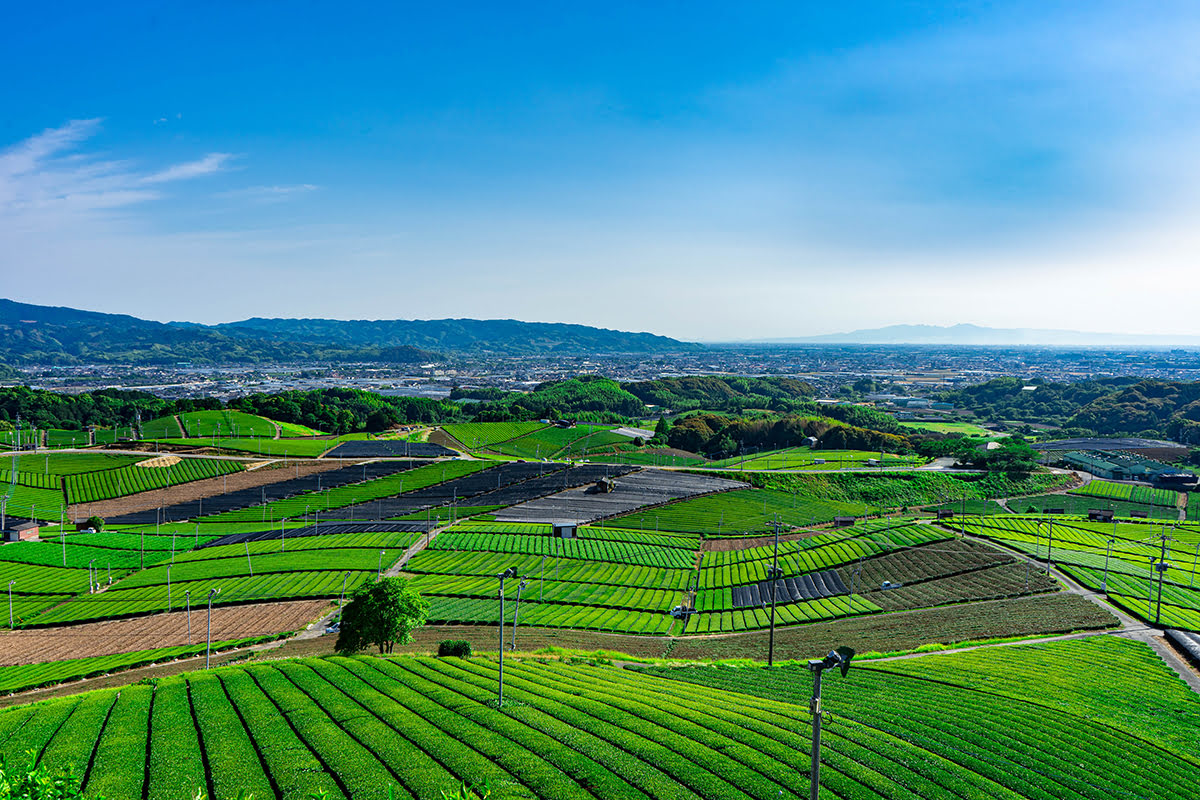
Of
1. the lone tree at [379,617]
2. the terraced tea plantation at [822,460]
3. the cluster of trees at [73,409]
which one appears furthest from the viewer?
the cluster of trees at [73,409]

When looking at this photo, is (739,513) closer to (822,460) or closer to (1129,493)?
(822,460)

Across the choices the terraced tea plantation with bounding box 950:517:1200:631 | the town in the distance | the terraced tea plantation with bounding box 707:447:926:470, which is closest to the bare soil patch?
the town in the distance

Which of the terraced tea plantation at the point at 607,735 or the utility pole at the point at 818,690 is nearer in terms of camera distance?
the utility pole at the point at 818,690

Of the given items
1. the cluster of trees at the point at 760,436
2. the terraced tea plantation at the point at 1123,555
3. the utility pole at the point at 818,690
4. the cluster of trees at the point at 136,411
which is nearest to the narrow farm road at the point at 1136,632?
the terraced tea plantation at the point at 1123,555

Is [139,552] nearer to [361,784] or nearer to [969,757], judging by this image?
[361,784]

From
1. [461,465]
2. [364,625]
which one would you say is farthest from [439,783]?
[461,465]

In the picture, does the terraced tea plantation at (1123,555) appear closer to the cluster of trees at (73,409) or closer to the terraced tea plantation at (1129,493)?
the terraced tea plantation at (1129,493)

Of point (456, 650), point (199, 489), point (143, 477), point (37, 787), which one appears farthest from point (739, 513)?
point (143, 477)
